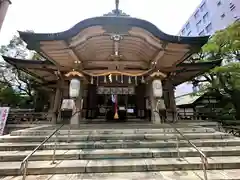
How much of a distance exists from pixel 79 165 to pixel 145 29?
199 inches

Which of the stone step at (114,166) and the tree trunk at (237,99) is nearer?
the stone step at (114,166)

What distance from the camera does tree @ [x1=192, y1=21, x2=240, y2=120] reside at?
10961mm

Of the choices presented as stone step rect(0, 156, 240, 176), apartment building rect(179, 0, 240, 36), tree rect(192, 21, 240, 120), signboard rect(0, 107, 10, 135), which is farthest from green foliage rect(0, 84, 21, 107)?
apartment building rect(179, 0, 240, 36)

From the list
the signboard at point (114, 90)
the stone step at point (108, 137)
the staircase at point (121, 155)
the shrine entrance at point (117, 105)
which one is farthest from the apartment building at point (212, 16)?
the staircase at point (121, 155)

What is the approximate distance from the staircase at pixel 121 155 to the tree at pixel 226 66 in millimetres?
7540

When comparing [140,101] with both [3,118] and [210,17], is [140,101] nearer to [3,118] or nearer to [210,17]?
[3,118]

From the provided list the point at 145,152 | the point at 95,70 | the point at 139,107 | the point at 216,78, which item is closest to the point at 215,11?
the point at 216,78

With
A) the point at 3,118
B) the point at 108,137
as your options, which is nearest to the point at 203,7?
the point at 108,137

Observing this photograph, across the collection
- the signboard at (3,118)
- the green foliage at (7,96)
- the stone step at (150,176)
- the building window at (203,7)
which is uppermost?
the building window at (203,7)

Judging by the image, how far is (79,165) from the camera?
11.6 ft

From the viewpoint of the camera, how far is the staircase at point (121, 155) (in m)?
3.37

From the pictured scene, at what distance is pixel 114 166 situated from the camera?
A: 3.50 m

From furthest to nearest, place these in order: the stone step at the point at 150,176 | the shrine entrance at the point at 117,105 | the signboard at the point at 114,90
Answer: the shrine entrance at the point at 117,105 < the signboard at the point at 114,90 < the stone step at the point at 150,176

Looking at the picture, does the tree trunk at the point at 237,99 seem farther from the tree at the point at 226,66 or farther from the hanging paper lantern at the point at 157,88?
the hanging paper lantern at the point at 157,88
